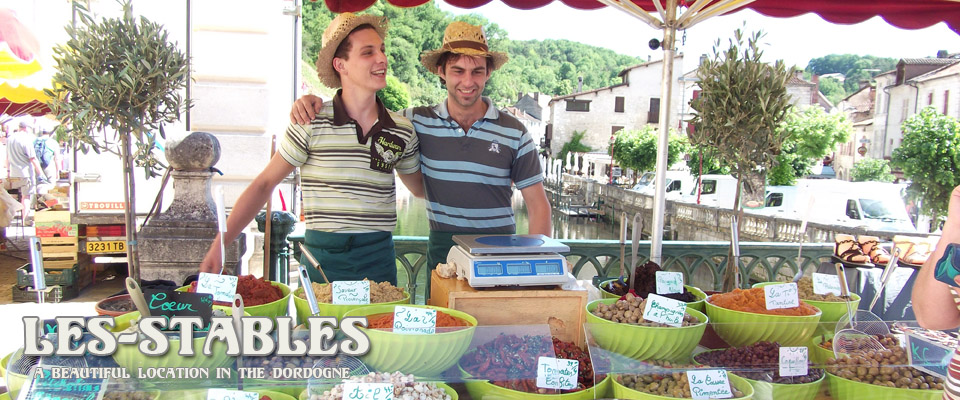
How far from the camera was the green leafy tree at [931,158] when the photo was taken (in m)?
17.0

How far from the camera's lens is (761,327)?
1789 millimetres

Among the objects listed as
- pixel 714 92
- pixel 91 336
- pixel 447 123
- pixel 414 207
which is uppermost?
pixel 714 92

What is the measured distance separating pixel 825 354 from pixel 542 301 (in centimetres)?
83

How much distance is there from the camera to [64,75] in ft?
8.20

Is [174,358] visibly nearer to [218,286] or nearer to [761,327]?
[218,286]

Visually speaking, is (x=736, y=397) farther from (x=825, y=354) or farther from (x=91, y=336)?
(x=91, y=336)

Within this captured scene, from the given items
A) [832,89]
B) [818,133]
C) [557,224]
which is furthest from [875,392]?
[832,89]

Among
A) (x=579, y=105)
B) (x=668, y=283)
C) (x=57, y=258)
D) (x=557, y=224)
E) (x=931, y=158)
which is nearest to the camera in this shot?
(x=668, y=283)

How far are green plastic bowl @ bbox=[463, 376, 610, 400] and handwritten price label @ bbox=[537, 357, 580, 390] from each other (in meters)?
0.02

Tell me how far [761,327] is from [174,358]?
1.57 metres

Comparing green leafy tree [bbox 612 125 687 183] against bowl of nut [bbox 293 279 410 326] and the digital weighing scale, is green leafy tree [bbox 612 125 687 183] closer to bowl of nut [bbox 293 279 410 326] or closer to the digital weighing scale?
the digital weighing scale

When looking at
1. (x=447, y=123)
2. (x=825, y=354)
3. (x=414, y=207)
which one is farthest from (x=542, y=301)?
(x=414, y=207)

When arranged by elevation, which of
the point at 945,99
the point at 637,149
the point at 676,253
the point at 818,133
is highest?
the point at 945,99

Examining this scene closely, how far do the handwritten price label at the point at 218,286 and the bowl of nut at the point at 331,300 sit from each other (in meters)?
0.20
